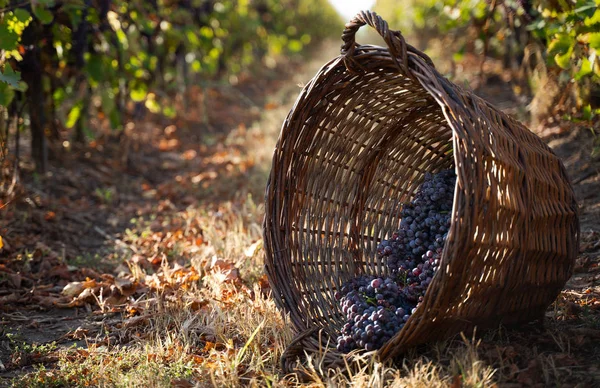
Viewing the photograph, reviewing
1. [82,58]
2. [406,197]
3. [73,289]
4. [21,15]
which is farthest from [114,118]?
[406,197]

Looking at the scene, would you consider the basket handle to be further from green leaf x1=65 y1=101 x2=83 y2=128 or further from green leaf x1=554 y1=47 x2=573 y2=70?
green leaf x1=65 y1=101 x2=83 y2=128

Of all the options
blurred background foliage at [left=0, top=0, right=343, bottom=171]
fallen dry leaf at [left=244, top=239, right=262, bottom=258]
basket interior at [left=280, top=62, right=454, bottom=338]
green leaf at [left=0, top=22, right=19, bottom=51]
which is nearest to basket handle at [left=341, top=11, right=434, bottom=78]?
basket interior at [left=280, top=62, right=454, bottom=338]

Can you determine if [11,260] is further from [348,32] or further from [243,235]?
[348,32]

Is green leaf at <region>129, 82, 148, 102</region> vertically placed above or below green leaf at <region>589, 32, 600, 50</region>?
above

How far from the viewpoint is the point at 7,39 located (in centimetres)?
297

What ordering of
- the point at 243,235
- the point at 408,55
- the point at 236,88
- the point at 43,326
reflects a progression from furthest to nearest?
1. the point at 236,88
2. the point at 243,235
3. the point at 43,326
4. the point at 408,55

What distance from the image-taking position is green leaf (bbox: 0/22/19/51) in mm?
2959

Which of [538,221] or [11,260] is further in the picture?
[11,260]

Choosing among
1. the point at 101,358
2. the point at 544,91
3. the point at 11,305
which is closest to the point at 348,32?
the point at 101,358

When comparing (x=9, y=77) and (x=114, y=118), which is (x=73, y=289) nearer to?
(x=9, y=77)

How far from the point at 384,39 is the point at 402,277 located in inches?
35.4

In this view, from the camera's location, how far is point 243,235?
3.36 m

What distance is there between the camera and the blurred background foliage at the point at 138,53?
121 inches

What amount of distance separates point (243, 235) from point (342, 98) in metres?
1.26
